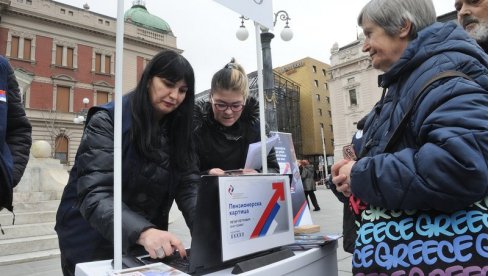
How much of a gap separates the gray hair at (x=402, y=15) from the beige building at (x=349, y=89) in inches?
1137

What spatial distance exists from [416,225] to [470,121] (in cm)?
30

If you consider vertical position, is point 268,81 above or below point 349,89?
below

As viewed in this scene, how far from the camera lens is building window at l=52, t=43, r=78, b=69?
89.5 feet

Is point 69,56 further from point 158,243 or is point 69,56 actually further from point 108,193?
point 158,243

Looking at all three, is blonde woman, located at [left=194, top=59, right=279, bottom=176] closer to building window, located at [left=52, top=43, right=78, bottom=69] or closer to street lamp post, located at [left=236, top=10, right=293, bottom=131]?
street lamp post, located at [left=236, top=10, right=293, bottom=131]

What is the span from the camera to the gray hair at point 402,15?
1.15 m

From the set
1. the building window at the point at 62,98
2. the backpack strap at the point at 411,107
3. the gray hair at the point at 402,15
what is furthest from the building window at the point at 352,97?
the backpack strap at the point at 411,107

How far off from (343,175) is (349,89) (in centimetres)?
3179

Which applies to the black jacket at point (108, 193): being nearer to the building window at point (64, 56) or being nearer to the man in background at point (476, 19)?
the man in background at point (476, 19)

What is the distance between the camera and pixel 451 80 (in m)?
0.88

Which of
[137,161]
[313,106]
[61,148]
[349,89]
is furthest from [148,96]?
[313,106]

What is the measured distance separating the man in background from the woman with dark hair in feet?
4.85

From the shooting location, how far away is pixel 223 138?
2.05 metres

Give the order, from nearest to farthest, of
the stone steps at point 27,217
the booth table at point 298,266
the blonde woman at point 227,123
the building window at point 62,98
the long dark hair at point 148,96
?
the booth table at point 298,266 → the long dark hair at point 148,96 → the blonde woman at point 227,123 → the stone steps at point 27,217 → the building window at point 62,98
